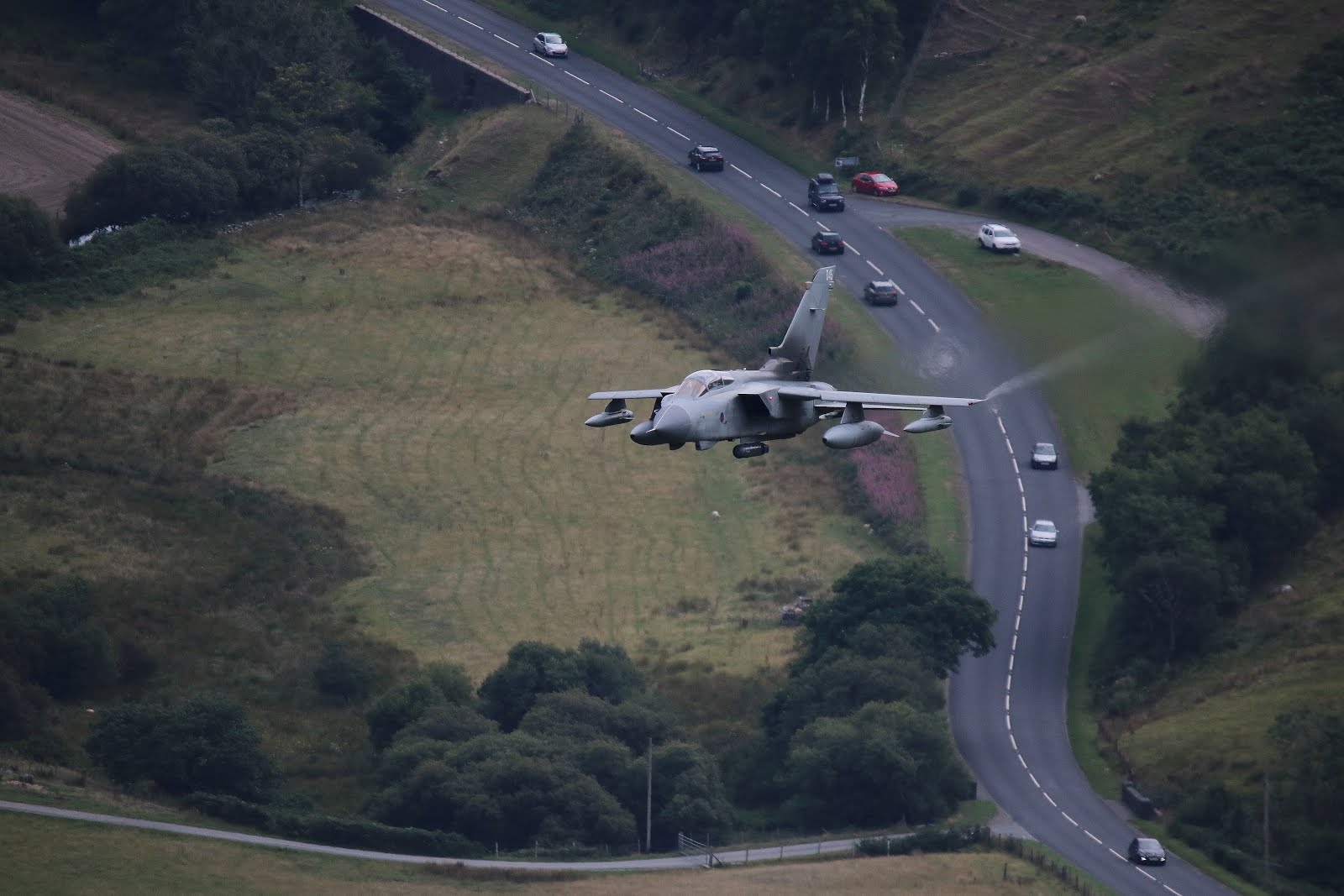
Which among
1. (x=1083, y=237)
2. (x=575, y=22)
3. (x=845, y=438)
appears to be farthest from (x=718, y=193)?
(x=845, y=438)

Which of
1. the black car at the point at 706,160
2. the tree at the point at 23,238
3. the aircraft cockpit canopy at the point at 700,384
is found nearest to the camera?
the aircraft cockpit canopy at the point at 700,384

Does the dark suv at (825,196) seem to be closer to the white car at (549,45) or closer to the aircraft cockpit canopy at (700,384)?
the white car at (549,45)

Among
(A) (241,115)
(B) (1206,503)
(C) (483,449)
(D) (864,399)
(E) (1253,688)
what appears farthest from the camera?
(A) (241,115)

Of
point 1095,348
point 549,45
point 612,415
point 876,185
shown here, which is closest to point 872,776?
point 1095,348

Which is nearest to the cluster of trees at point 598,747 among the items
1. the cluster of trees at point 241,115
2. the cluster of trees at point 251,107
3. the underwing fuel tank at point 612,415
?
the underwing fuel tank at point 612,415

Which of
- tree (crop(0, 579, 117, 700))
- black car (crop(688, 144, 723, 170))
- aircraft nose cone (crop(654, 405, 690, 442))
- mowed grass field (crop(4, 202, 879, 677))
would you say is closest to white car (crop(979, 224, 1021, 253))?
mowed grass field (crop(4, 202, 879, 677))

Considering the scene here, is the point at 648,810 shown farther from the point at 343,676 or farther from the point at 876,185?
the point at 876,185
